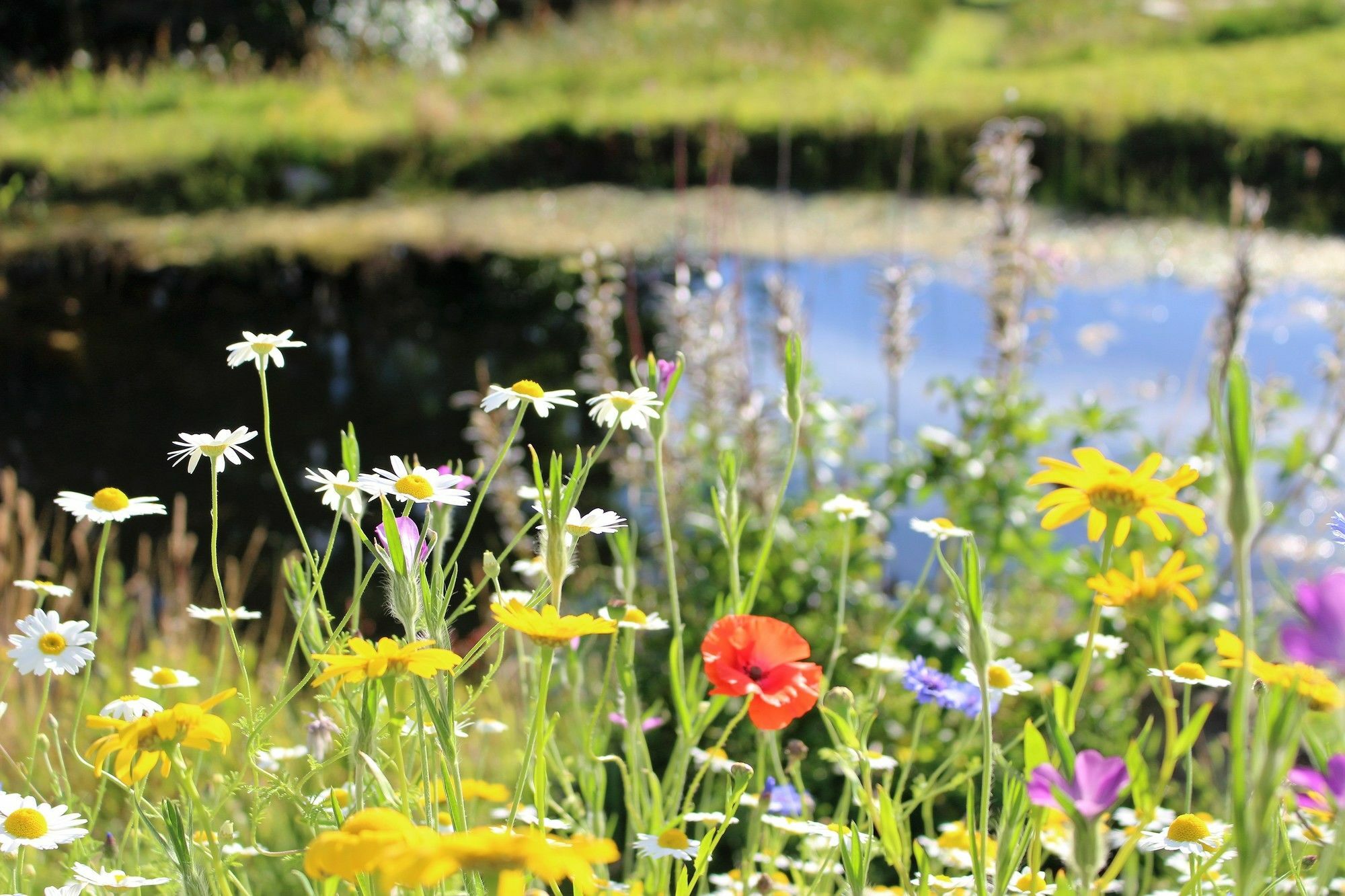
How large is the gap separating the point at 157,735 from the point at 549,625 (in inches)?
7.8

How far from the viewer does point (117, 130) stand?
334 inches

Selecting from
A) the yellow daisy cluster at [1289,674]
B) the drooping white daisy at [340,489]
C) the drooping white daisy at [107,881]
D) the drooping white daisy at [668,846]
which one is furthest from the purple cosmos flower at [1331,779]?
the drooping white daisy at [107,881]

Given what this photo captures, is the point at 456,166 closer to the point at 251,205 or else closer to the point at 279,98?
the point at 251,205

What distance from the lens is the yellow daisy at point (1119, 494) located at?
0.63 metres

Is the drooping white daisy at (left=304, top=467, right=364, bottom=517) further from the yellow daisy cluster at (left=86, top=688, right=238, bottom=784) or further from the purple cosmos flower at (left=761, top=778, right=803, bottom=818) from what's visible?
the purple cosmos flower at (left=761, top=778, right=803, bottom=818)

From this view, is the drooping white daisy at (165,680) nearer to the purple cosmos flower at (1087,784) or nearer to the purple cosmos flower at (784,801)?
the purple cosmos flower at (784,801)

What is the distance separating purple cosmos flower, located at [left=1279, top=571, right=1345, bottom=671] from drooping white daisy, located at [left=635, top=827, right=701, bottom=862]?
1.35 ft

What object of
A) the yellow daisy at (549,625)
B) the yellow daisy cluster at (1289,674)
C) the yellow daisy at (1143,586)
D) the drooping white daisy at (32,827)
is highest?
the yellow daisy at (1143,586)

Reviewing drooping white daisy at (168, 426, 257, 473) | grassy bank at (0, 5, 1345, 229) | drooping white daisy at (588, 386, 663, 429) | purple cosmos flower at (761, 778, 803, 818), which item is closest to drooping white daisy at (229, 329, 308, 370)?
drooping white daisy at (168, 426, 257, 473)

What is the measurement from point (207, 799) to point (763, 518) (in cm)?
118

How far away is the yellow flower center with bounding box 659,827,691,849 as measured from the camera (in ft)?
2.53

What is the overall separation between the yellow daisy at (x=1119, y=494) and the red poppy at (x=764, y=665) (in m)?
0.18

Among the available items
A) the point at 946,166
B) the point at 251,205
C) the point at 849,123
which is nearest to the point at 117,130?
the point at 251,205

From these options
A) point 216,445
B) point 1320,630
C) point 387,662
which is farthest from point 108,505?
point 1320,630
